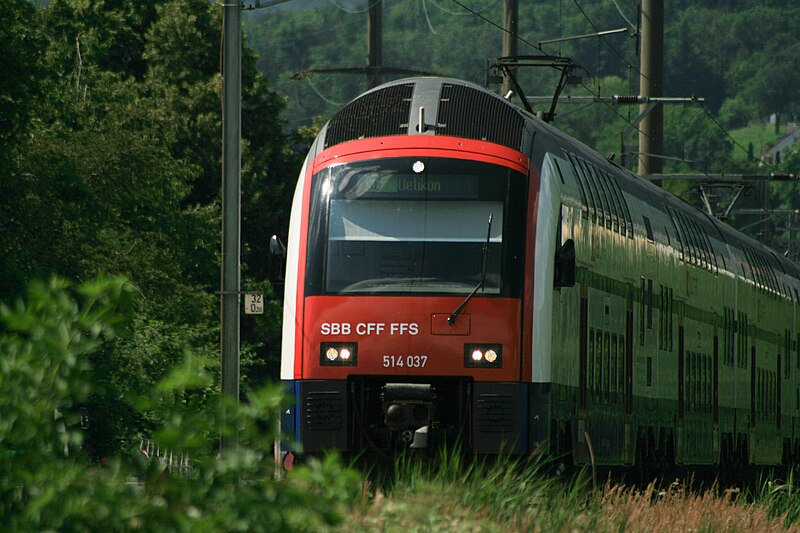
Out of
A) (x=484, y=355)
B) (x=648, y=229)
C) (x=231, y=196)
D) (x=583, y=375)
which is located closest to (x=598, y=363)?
(x=583, y=375)

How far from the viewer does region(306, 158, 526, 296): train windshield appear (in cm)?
1609

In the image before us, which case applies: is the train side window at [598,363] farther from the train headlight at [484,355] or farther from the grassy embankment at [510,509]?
the grassy embankment at [510,509]

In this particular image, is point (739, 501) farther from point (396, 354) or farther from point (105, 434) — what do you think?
point (105, 434)

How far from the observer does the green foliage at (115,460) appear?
6.20 metres

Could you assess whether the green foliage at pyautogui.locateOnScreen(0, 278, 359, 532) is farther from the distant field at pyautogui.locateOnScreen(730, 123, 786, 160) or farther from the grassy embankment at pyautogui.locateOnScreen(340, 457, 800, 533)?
the distant field at pyautogui.locateOnScreen(730, 123, 786, 160)

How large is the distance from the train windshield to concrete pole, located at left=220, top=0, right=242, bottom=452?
3.52 metres

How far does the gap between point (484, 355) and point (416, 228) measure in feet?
4.11

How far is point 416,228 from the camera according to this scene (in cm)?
1625

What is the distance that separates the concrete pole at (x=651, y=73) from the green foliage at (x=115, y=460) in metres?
29.5

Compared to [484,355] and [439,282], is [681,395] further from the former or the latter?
[439,282]

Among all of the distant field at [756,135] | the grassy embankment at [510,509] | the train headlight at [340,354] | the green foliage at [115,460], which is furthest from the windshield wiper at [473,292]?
the distant field at [756,135]

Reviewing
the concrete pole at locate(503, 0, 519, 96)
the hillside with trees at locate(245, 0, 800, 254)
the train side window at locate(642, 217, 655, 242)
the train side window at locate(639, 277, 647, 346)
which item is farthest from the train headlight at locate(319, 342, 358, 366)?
the hillside with trees at locate(245, 0, 800, 254)

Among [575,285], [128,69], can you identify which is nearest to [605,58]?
[128,69]

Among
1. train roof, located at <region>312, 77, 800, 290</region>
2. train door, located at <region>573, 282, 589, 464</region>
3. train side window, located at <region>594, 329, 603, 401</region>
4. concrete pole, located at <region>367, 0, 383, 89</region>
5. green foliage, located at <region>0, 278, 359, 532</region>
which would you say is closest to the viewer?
green foliage, located at <region>0, 278, 359, 532</region>
